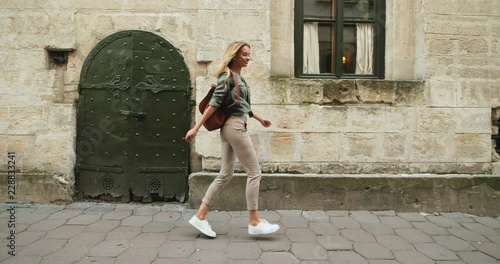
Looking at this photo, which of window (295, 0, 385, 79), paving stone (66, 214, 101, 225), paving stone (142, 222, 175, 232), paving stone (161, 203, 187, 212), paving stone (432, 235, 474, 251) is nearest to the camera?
paving stone (432, 235, 474, 251)

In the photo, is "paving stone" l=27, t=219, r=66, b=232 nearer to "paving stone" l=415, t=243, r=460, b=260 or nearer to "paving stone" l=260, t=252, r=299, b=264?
"paving stone" l=260, t=252, r=299, b=264

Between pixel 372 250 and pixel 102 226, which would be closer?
pixel 372 250

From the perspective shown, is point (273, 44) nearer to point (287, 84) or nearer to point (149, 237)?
point (287, 84)

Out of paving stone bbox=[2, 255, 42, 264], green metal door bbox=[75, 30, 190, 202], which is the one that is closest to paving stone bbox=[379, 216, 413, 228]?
green metal door bbox=[75, 30, 190, 202]

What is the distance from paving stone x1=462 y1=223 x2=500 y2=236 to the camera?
3.72m

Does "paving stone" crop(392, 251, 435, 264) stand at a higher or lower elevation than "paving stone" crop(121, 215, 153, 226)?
lower

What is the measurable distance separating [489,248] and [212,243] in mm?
2620

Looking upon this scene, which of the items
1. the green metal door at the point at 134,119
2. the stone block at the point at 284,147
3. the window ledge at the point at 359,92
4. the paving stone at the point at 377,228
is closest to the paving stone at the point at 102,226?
the green metal door at the point at 134,119

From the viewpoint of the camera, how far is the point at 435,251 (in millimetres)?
3199

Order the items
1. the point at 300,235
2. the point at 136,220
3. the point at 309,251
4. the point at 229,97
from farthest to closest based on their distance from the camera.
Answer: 1. the point at 136,220
2. the point at 300,235
3. the point at 229,97
4. the point at 309,251

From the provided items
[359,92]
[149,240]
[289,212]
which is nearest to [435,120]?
[359,92]

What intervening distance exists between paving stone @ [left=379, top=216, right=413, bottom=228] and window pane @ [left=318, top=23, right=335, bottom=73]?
2051 millimetres

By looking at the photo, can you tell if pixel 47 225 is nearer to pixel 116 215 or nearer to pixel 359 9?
pixel 116 215

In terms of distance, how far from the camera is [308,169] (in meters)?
4.46
